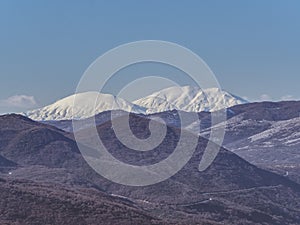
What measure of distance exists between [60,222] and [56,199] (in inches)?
588

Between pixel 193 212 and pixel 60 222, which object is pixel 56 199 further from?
pixel 193 212

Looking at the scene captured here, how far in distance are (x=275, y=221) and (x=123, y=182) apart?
47.2 meters

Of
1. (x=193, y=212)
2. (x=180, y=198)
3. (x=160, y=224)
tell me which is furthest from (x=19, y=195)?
(x=180, y=198)

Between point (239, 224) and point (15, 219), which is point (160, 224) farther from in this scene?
point (239, 224)

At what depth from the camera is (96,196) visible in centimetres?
14700

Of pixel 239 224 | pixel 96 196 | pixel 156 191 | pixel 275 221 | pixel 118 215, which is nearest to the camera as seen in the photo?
pixel 118 215

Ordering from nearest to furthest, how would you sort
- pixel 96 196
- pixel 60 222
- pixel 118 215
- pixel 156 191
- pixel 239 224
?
1. pixel 60 222
2. pixel 118 215
3. pixel 96 196
4. pixel 239 224
5. pixel 156 191

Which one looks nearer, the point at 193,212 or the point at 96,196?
the point at 96,196

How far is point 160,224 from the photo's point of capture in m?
118

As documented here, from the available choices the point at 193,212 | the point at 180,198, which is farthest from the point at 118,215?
the point at 180,198

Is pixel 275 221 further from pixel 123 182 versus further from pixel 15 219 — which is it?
pixel 15 219

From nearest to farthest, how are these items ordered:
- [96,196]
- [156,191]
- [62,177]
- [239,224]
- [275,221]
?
1. [96,196]
2. [239,224]
3. [275,221]
4. [156,191]
5. [62,177]

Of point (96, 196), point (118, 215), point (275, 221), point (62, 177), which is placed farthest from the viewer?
point (62, 177)

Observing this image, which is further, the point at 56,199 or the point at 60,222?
the point at 56,199
